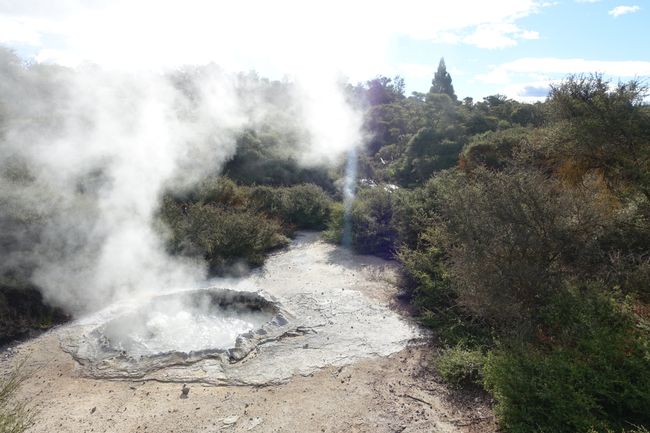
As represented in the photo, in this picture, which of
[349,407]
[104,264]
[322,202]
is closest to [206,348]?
[349,407]

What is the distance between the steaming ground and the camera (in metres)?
5.30

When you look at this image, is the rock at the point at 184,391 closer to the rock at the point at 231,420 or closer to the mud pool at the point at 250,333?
the mud pool at the point at 250,333

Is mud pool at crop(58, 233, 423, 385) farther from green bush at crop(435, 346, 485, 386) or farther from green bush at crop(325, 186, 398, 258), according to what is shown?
green bush at crop(325, 186, 398, 258)

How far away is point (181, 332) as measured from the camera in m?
7.52

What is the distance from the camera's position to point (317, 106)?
27.7m

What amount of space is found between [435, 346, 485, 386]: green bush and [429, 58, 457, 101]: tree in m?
37.7

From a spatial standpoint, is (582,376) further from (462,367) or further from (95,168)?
(95,168)

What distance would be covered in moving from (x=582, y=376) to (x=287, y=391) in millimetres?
3535

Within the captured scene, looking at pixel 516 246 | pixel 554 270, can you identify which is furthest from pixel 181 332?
pixel 554 270

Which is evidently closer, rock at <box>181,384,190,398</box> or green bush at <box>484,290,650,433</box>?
green bush at <box>484,290,650,433</box>

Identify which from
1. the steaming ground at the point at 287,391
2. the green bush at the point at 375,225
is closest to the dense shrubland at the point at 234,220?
the green bush at the point at 375,225

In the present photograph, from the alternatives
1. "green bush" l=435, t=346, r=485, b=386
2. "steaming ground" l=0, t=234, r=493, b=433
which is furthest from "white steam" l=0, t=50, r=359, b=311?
"green bush" l=435, t=346, r=485, b=386

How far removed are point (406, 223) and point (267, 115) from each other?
14.5 metres

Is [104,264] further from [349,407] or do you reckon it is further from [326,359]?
[349,407]
